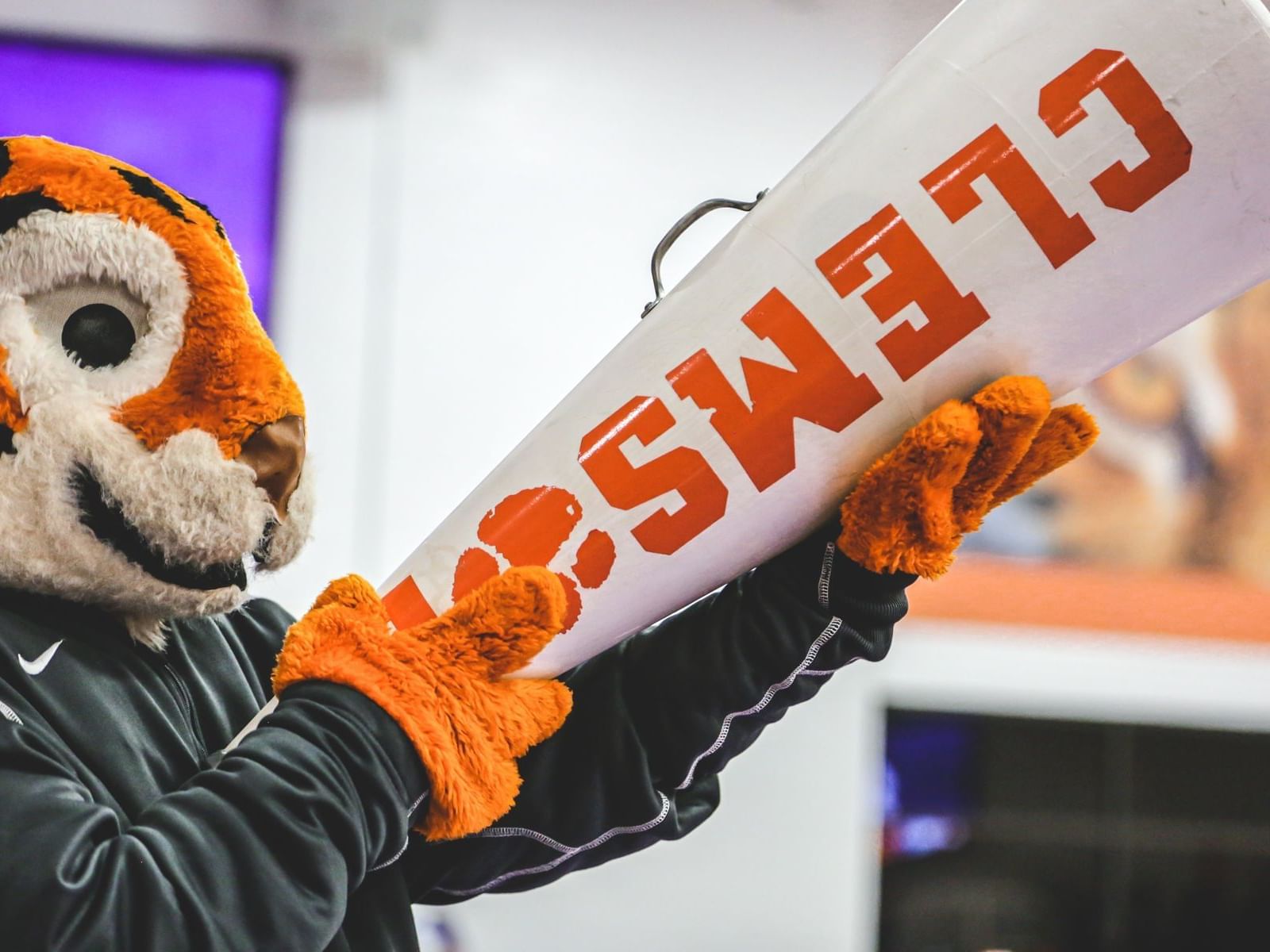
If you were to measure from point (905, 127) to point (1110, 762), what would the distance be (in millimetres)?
2697

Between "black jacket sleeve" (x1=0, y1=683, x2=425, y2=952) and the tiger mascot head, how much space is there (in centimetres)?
10

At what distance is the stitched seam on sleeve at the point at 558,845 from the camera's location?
0.84 m

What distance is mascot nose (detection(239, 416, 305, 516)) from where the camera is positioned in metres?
0.73

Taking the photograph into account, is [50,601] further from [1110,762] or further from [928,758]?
[1110,762]

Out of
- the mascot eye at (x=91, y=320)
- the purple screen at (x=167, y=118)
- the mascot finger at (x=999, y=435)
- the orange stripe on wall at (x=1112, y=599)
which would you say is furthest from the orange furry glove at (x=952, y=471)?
the orange stripe on wall at (x=1112, y=599)

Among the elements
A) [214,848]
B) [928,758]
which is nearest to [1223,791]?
[928,758]

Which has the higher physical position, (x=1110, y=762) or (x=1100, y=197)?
(x=1110, y=762)

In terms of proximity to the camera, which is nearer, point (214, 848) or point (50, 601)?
point (214, 848)

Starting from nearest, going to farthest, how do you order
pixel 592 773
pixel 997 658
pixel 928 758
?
pixel 592 773
pixel 997 658
pixel 928 758

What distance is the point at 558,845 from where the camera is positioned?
2.76ft

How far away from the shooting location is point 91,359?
70cm

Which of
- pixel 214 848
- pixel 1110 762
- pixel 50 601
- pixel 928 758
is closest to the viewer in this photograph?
pixel 214 848

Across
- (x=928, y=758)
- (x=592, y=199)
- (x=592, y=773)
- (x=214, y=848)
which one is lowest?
(x=214, y=848)

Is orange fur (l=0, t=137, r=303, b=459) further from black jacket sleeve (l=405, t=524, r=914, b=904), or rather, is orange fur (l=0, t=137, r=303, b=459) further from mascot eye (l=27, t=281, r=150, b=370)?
black jacket sleeve (l=405, t=524, r=914, b=904)
